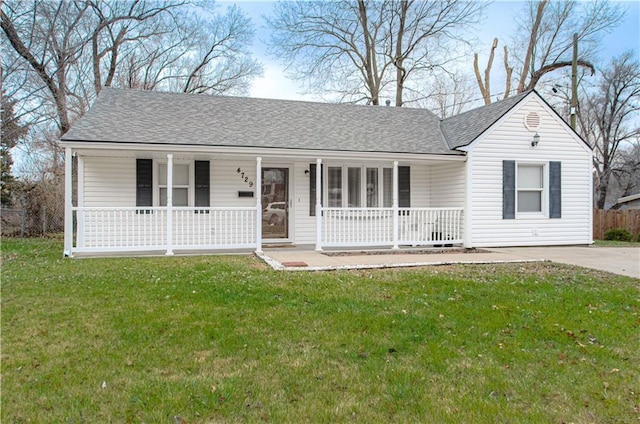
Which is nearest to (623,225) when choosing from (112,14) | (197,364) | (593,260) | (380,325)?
(593,260)

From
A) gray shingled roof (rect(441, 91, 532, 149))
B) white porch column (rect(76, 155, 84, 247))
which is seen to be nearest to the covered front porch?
white porch column (rect(76, 155, 84, 247))

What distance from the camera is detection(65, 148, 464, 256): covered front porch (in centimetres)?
1009

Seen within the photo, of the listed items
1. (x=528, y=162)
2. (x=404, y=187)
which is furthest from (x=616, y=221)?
(x=404, y=187)

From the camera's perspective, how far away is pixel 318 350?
405 cm

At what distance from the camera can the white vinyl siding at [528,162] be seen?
38.2ft

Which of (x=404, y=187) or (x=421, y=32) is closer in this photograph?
(x=404, y=187)

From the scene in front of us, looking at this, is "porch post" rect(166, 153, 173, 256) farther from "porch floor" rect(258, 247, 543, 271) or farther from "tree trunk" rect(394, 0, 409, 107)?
"tree trunk" rect(394, 0, 409, 107)

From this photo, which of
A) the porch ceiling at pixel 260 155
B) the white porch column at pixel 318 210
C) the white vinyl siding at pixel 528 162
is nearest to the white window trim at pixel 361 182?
the porch ceiling at pixel 260 155

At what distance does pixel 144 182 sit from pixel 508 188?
917 centimetres

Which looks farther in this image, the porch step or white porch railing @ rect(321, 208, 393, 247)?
white porch railing @ rect(321, 208, 393, 247)

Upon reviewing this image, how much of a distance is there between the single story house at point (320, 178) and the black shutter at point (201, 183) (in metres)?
0.02

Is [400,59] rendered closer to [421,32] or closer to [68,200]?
[421,32]

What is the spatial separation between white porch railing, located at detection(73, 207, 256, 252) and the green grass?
9.57ft

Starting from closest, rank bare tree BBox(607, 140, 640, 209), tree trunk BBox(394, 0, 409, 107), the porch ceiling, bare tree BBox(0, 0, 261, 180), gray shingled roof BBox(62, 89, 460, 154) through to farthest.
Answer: the porch ceiling → gray shingled roof BBox(62, 89, 460, 154) → bare tree BBox(0, 0, 261, 180) → tree trunk BBox(394, 0, 409, 107) → bare tree BBox(607, 140, 640, 209)
